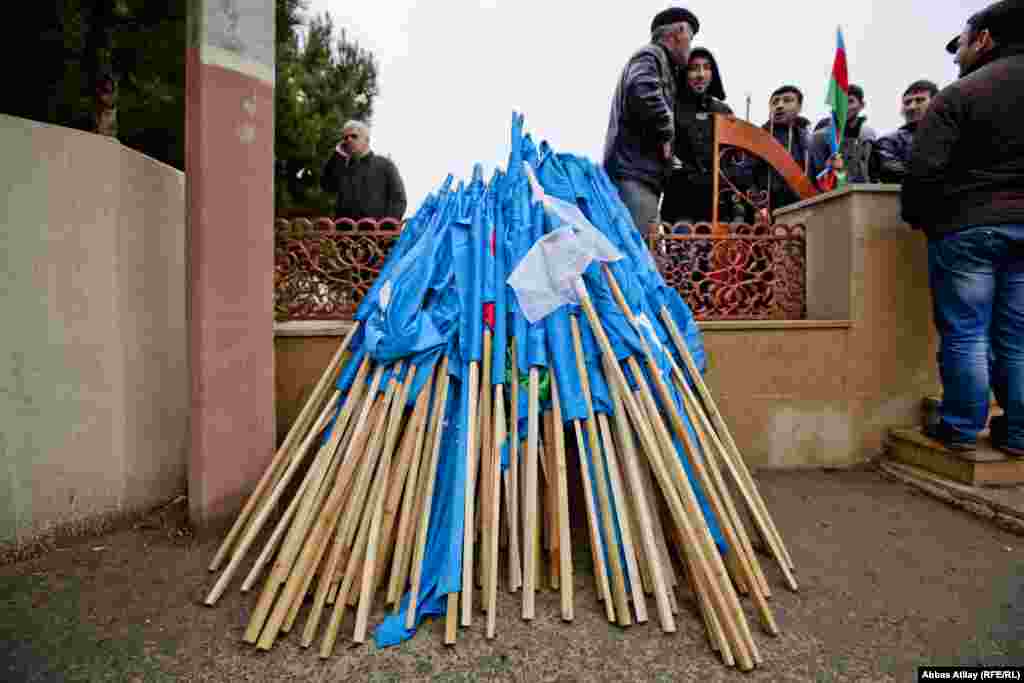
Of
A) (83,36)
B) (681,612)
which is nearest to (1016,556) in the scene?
(681,612)

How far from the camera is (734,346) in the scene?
10.5ft

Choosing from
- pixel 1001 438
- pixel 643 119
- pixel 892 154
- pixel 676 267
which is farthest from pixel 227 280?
pixel 892 154

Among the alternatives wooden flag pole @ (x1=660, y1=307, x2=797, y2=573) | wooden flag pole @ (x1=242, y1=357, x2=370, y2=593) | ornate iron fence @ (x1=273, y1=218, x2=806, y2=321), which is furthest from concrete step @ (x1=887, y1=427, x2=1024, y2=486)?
wooden flag pole @ (x1=242, y1=357, x2=370, y2=593)

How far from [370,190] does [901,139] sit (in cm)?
412

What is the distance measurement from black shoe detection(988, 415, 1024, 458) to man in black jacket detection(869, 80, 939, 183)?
2.12m

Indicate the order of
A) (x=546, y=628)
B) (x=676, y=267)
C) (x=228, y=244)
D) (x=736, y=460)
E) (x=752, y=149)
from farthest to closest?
(x=752, y=149) < (x=676, y=267) < (x=228, y=244) < (x=736, y=460) < (x=546, y=628)

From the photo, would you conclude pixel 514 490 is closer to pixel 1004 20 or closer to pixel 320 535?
pixel 320 535

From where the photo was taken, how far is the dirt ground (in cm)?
162

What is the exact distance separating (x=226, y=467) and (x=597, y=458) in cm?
165

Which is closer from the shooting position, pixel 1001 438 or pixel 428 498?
pixel 428 498

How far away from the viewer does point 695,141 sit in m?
4.08

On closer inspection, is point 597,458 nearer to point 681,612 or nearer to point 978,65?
point 681,612

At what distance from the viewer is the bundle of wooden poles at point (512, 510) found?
1806 mm

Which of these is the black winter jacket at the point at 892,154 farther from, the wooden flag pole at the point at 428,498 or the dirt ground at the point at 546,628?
the wooden flag pole at the point at 428,498
